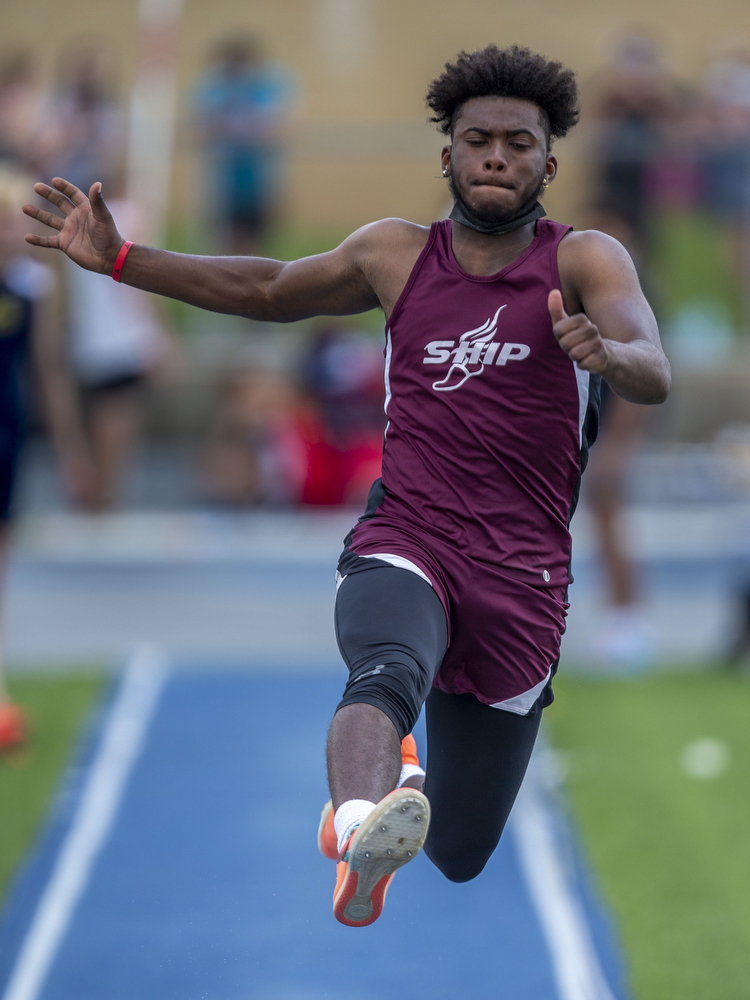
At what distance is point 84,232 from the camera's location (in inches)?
148

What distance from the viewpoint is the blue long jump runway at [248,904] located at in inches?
181

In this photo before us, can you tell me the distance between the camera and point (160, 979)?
456cm

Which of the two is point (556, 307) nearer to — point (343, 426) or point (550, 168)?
point (550, 168)

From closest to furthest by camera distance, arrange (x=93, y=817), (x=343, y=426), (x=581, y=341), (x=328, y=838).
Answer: (x=581, y=341)
(x=328, y=838)
(x=93, y=817)
(x=343, y=426)

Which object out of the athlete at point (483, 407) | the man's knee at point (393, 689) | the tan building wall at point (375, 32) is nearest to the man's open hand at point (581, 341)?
the athlete at point (483, 407)

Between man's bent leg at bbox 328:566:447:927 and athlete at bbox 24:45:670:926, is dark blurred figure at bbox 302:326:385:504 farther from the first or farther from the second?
→ man's bent leg at bbox 328:566:447:927

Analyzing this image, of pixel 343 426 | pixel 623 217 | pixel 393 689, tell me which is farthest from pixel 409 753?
pixel 623 217

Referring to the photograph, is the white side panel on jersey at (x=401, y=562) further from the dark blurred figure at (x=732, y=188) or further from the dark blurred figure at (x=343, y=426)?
the dark blurred figure at (x=732, y=188)

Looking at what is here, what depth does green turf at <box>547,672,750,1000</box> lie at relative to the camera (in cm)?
497

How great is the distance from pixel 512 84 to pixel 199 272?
0.97 metres

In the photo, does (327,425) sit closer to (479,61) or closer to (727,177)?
(727,177)

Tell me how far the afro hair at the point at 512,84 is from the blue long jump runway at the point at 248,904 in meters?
2.74

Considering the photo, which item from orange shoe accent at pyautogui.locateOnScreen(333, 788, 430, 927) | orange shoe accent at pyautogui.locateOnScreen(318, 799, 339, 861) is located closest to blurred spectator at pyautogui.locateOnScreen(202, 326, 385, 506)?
orange shoe accent at pyautogui.locateOnScreen(318, 799, 339, 861)

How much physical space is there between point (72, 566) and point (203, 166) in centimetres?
328
